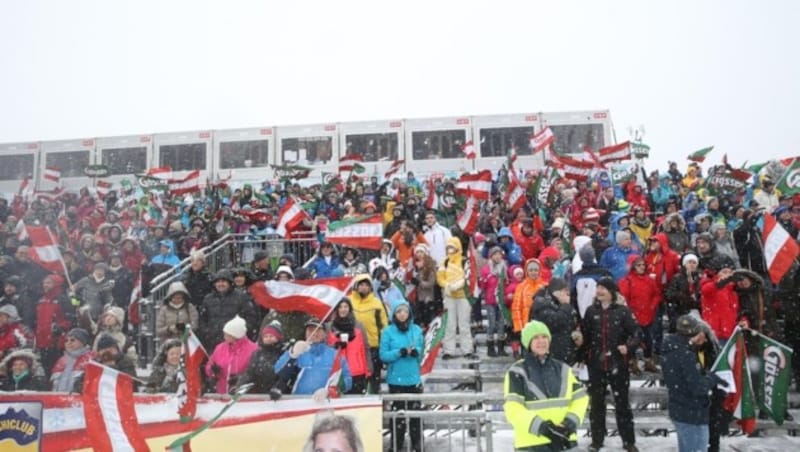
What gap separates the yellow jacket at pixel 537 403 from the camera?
5066 millimetres

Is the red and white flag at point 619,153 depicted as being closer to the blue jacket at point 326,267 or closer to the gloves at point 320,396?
the blue jacket at point 326,267

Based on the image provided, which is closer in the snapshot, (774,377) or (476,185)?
(774,377)

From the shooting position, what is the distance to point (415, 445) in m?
6.45

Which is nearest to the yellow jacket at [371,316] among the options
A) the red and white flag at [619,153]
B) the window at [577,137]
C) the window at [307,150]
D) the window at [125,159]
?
the red and white flag at [619,153]

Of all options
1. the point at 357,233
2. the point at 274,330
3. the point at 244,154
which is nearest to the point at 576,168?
the point at 357,233

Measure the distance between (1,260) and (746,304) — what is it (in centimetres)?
1053

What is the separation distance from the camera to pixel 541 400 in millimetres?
5160

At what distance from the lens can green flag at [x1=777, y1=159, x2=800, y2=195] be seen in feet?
36.3

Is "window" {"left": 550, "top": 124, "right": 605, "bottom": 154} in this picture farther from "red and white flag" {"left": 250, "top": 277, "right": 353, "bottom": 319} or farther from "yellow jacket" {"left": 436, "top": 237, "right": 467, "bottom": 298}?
"red and white flag" {"left": 250, "top": 277, "right": 353, "bottom": 319}

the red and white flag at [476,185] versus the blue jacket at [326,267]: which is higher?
the red and white flag at [476,185]

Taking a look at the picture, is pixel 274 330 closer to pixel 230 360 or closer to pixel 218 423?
pixel 230 360

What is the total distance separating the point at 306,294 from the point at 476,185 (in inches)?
312

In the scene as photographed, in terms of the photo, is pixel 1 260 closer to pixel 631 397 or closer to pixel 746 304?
pixel 631 397

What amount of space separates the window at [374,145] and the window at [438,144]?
39.9 inches
